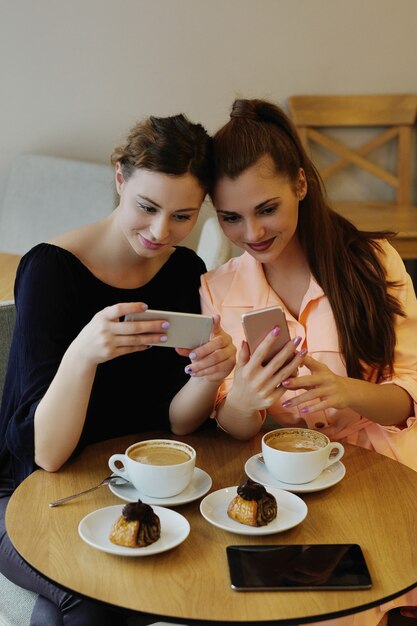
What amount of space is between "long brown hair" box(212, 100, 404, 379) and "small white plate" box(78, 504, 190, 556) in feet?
2.00

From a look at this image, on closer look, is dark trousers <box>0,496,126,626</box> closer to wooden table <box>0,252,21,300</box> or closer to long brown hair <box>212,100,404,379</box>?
long brown hair <box>212,100,404,379</box>

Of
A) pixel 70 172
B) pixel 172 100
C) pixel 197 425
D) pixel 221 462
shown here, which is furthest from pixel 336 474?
pixel 172 100

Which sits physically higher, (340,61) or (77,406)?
(340,61)

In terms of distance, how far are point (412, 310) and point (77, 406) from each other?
0.75 meters

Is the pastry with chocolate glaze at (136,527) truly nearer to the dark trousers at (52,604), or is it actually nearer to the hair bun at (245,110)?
the dark trousers at (52,604)

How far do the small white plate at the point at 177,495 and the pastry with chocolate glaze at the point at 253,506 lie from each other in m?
0.08

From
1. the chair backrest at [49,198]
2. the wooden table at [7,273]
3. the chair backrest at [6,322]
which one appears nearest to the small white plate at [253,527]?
the chair backrest at [6,322]

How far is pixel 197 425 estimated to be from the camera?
1.61 m

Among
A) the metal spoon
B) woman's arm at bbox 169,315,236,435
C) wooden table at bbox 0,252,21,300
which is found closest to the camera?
the metal spoon

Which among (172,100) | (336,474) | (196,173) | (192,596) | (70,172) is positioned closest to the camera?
(192,596)

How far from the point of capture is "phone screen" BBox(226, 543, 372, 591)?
3.63 ft

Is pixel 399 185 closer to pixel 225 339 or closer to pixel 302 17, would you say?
pixel 302 17

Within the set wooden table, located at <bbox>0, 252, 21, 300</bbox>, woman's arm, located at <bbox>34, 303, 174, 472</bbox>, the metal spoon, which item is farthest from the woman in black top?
wooden table, located at <bbox>0, 252, 21, 300</bbox>

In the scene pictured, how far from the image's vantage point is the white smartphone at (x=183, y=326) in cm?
128
